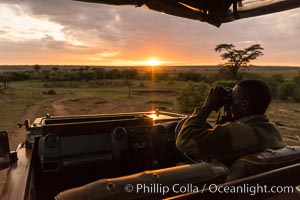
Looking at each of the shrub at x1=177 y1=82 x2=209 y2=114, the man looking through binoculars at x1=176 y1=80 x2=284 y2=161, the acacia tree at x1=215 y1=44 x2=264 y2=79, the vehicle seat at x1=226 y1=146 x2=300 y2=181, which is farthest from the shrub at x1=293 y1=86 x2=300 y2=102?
the vehicle seat at x1=226 y1=146 x2=300 y2=181

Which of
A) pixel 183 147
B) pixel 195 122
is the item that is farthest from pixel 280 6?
pixel 183 147

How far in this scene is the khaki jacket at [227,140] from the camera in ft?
4.73

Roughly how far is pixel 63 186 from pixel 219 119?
1.11m

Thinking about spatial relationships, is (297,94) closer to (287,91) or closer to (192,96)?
(287,91)

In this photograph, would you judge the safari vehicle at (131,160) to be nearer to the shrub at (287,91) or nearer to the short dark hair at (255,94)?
the short dark hair at (255,94)

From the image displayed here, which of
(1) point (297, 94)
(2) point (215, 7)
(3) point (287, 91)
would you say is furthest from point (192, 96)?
(3) point (287, 91)

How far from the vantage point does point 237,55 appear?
81.9 ft

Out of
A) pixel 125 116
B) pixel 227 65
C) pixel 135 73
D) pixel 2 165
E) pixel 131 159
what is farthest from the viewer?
pixel 135 73

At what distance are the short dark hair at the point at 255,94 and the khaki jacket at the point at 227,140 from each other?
89 mm

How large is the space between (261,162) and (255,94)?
1.29 ft

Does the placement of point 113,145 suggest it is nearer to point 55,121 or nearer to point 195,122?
point 55,121

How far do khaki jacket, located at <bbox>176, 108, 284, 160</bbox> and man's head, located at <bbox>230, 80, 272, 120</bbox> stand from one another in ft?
0.24

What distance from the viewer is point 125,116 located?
242 centimetres

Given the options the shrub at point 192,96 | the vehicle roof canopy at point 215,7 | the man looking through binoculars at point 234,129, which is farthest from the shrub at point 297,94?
the man looking through binoculars at point 234,129
